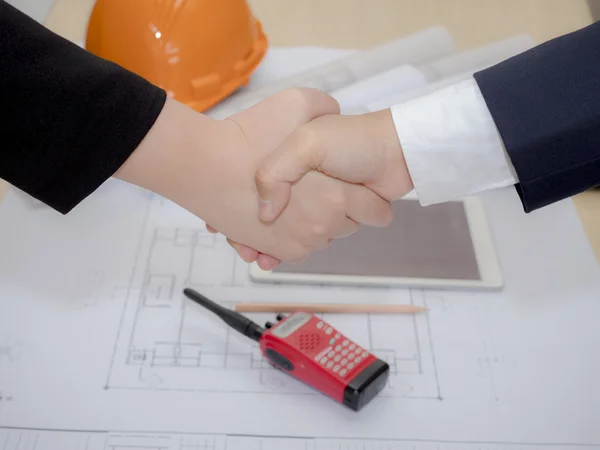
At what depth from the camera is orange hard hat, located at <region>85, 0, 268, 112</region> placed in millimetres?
751

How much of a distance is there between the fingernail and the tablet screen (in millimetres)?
88

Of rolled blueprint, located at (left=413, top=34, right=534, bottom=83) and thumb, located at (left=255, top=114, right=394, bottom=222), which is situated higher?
thumb, located at (left=255, top=114, right=394, bottom=222)

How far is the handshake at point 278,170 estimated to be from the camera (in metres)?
0.54

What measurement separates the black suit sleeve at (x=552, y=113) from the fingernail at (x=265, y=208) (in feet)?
0.70

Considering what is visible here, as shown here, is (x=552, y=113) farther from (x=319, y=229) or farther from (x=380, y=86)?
(x=380, y=86)

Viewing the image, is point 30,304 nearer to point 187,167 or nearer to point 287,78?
point 187,167

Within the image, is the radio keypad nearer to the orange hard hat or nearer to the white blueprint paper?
the white blueprint paper

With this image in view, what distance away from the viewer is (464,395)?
21.3 inches

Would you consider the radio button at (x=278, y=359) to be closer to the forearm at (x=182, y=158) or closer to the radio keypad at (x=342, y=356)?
the radio keypad at (x=342, y=356)

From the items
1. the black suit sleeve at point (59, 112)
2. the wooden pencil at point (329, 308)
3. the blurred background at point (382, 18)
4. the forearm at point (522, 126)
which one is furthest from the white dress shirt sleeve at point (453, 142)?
the blurred background at point (382, 18)

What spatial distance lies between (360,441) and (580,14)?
0.81 m

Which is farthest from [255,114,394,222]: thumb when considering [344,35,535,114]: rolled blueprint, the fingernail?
[344,35,535,114]: rolled blueprint

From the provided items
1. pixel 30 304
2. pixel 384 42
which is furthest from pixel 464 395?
pixel 384 42

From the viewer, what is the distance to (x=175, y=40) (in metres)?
0.76
